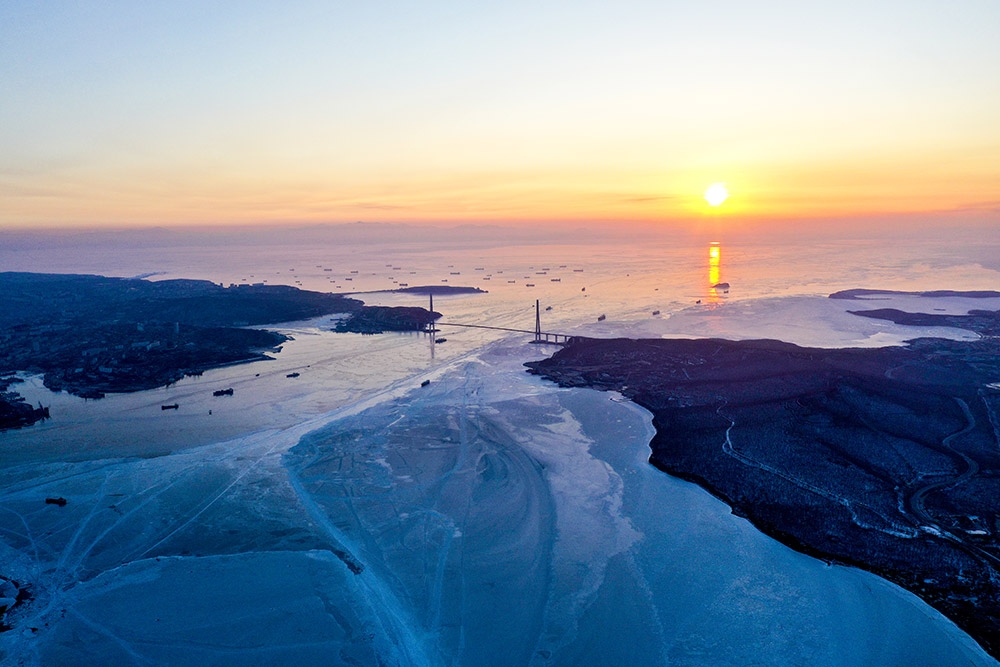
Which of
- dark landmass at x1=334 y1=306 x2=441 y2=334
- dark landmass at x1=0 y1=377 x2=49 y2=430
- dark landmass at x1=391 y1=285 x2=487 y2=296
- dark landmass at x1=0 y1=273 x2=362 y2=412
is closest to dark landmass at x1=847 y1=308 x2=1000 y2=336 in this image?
dark landmass at x1=334 y1=306 x2=441 y2=334

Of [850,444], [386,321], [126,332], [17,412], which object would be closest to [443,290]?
[386,321]

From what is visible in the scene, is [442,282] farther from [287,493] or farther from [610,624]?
[610,624]

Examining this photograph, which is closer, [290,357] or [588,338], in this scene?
[290,357]

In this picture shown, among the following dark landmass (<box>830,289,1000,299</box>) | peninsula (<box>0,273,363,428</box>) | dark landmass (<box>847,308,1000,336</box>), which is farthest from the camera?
dark landmass (<box>830,289,1000,299</box>)

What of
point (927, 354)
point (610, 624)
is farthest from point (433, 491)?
point (927, 354)

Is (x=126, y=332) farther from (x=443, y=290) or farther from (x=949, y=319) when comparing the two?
(x=949, y=319)

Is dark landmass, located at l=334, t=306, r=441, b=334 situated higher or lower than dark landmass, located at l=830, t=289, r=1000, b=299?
higher

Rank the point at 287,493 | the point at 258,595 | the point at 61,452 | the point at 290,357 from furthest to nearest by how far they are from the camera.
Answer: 1. the point at 290,357
2. the point at 61,452
3. the point at 287,493
4. the point at 258,595

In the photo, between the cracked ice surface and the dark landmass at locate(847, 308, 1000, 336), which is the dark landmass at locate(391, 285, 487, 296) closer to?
the dark landmass at locate(847, 308, 1000, 336)
